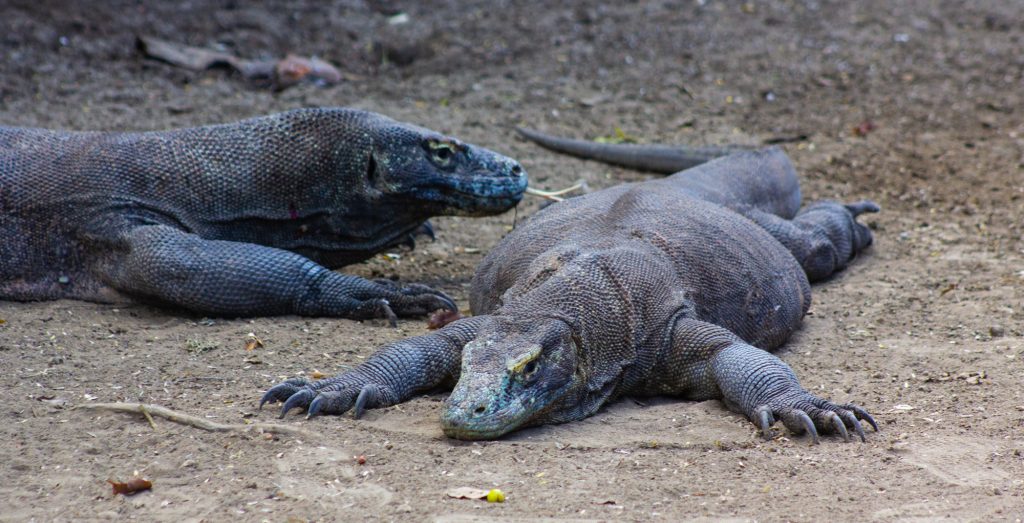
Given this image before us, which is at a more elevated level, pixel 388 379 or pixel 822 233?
pixel 388 379

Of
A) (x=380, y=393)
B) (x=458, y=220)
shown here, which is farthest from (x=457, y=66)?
(x=380, y=393)

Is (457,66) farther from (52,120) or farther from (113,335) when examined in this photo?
(113,335)

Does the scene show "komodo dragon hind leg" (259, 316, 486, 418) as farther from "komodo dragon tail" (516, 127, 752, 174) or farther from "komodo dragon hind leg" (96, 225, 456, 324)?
"komodo dragon tail" (516, 127, 752, 174)

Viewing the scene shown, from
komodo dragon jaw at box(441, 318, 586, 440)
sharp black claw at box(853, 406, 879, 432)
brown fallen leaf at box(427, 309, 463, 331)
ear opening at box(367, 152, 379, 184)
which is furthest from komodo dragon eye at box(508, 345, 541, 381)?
ear opening at box(367, 152, 379, 184)

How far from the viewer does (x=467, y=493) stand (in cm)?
387

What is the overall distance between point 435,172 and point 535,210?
158 centimetres

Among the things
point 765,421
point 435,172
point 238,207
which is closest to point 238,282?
point 238,207

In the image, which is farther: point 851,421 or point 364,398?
point 364,398

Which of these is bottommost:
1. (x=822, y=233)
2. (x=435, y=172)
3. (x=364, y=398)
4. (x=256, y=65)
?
(x=822, y=233)

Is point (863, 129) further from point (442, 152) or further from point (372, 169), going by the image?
point (372, 169)

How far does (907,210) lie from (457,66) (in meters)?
4.42

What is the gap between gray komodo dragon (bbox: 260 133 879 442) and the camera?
14.8ft

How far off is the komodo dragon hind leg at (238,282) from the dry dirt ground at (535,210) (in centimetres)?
11

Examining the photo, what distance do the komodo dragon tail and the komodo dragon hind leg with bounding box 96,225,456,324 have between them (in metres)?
2.93
